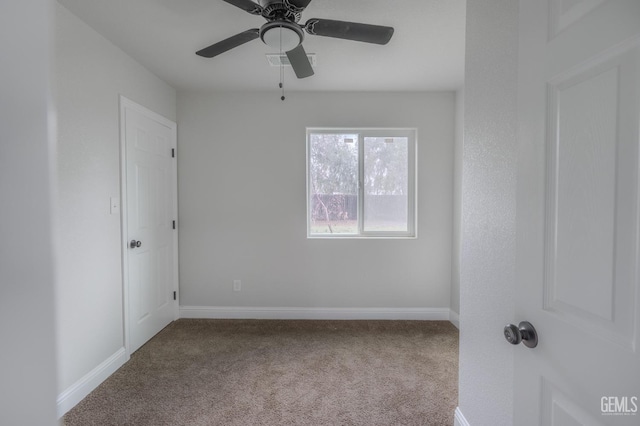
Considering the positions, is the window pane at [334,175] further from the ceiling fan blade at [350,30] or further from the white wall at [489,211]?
the white wall at [489,211]

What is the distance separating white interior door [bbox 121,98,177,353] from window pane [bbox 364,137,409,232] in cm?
204

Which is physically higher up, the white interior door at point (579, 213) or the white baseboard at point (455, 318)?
the white interior door at point (579, 213)

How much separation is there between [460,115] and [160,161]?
2.98 m

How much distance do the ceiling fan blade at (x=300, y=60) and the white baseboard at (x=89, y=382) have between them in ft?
7.59

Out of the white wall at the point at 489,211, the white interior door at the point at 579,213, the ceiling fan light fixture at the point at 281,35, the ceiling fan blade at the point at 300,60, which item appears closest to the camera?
the white interior door at the point at 579,213

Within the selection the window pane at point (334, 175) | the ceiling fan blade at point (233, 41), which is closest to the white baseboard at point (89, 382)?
the window pane at point (334, 175)

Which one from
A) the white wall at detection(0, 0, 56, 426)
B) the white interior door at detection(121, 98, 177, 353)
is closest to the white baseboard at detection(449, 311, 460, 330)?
the white interior door at detection(121, 98, 177, 353)

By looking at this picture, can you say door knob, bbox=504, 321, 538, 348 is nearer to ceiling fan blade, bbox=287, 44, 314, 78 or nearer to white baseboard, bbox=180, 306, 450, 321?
ceiling fan blade, bbox=287, 44, 314, 78

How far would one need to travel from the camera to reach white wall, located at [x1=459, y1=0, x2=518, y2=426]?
3.51ft

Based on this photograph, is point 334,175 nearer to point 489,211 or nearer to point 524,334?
point 489,211

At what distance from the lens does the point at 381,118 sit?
9.64ft

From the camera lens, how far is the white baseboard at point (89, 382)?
169 centimetres

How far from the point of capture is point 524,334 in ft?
2.58

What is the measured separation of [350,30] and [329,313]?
251cm
